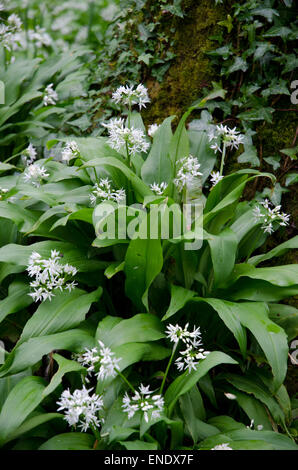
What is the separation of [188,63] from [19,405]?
7.93 feet

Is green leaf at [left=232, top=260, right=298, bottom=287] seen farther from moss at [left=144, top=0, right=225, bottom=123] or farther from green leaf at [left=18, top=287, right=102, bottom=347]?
moss at [left=144, top=0, right=225, bottom=123]

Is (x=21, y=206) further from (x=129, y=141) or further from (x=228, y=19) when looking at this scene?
(x=228, y=19)

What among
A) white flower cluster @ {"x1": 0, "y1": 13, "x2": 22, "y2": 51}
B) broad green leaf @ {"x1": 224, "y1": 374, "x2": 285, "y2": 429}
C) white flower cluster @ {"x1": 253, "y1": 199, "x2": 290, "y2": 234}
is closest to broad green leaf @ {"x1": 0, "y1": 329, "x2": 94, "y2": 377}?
broad green leaf @ {"x1": 224, "y1": 374, "x2": 285, "y2": 429}

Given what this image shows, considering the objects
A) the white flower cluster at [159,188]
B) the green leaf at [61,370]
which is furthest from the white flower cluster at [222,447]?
the white flower cluster at [159,188]

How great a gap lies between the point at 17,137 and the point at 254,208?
2123 mm

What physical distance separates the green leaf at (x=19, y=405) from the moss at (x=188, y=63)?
205 centimetres

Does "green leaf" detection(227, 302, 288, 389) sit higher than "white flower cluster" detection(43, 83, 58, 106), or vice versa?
"white flower cluster" detection(43, 83, 58, 106)

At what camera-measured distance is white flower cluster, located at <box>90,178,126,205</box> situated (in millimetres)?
2207

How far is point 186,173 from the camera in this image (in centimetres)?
226

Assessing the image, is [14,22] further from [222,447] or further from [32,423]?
[222,447]

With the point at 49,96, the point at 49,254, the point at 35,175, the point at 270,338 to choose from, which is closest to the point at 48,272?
the point at 49,254

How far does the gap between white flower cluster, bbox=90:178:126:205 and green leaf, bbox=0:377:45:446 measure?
3.00 feet

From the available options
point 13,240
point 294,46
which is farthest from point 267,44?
point 13,240
